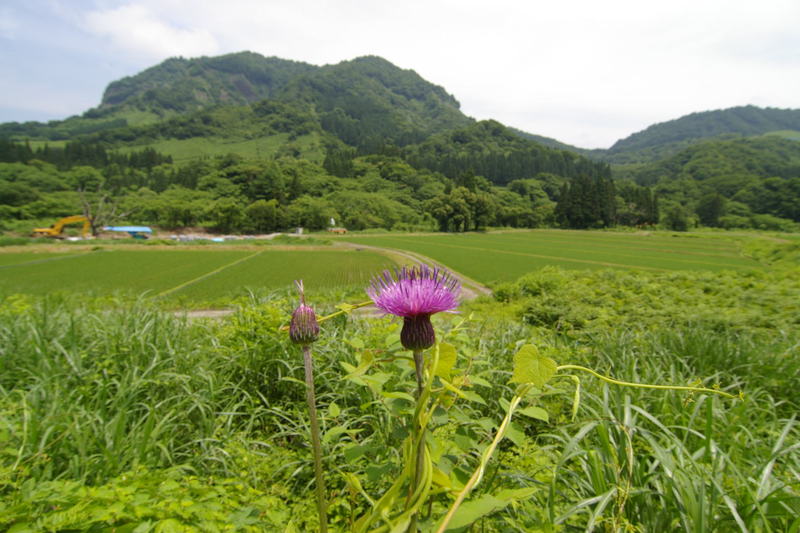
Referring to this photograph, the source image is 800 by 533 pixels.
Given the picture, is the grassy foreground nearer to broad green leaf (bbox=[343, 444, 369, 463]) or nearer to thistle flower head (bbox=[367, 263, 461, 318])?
broad green leaf (bbox=[343, 444, 369, 463])

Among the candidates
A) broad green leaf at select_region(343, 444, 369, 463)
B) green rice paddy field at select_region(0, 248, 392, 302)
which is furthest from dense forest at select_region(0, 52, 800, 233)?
broad green leaf at select_region(343, 444, 369, 463)

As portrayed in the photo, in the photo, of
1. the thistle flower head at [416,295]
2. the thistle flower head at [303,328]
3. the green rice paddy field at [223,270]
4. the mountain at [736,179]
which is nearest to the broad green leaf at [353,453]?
the thistle flower head at [303,328]

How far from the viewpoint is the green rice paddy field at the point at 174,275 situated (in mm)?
21138

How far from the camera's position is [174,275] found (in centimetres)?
2733

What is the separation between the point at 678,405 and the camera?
341 cm

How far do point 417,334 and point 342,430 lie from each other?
35.8 inches

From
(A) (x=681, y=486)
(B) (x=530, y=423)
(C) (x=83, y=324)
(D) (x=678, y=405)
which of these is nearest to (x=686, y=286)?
(D) (x=678, y=405)

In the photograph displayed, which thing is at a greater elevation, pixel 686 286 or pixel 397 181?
pixel 397 181

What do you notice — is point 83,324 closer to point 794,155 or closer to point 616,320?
point 616,320

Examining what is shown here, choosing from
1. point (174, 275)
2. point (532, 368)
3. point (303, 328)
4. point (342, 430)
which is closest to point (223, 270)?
point (174, 275)

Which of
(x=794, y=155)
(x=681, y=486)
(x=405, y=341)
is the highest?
(x=794, y=155)

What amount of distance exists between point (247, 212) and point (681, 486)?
3980 inches

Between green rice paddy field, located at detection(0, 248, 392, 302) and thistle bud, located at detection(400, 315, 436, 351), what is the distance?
1847 cm

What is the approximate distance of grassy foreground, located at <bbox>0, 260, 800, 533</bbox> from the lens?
181cm
